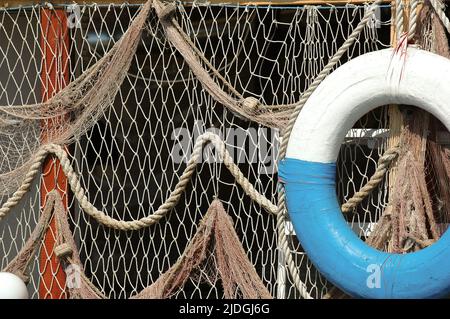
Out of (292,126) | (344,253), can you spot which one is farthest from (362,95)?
(344,253)

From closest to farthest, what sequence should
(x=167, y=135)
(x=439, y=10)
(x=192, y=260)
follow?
(x=439, y=10), (x=192, y=260), (x=167, y=135)

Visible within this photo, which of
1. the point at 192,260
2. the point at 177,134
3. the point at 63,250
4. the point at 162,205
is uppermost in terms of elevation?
the point at 177,134

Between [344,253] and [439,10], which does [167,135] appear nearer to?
[344,253]

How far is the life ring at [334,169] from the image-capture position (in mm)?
3670

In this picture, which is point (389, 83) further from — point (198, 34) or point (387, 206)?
point (198, 34)

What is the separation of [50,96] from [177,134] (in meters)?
0.59

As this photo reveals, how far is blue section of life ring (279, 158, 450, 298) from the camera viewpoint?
364cm

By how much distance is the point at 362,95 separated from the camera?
149 inches

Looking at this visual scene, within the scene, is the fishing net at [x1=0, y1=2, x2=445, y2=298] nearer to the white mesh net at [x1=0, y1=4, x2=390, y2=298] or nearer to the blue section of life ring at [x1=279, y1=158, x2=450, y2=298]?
the white mesh net at [x1=0, y1=4, x2=390, y2=298]

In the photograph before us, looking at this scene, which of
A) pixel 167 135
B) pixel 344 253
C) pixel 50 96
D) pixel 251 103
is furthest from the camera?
pixel 167 135

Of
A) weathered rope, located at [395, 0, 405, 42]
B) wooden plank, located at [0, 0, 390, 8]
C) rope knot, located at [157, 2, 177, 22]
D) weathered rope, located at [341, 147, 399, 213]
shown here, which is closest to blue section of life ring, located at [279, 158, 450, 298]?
weathered rope, located at [341, 147, 399, 213]

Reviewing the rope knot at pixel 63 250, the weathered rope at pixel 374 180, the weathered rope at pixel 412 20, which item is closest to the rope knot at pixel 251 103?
the weathered rope at pixel 374 180
